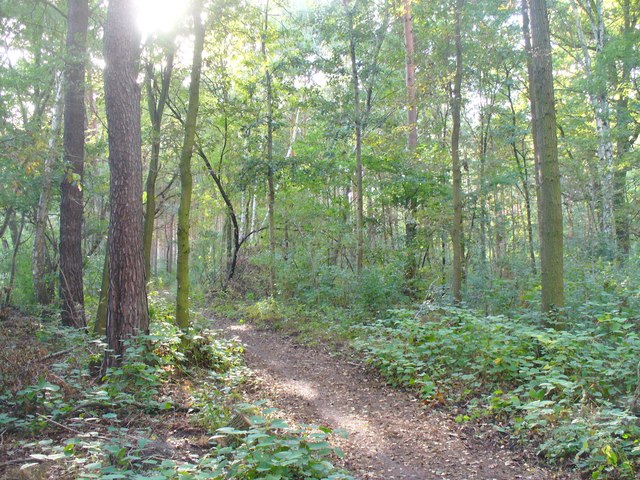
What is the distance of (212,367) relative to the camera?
23.1 ft

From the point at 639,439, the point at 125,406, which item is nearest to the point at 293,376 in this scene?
the point at 125,406

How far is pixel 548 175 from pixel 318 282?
28.9ft

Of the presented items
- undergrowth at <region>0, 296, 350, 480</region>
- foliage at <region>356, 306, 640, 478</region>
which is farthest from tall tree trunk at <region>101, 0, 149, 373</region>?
foliage at <region>356, 306, 640, 478</region>

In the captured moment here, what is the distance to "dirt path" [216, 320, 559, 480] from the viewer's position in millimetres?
4172

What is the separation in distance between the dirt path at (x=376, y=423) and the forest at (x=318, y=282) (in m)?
0.04

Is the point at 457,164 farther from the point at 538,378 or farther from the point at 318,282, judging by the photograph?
the point at 318,282

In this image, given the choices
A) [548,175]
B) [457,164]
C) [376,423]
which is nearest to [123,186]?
[376,423]

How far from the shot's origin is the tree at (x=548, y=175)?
22.8 feet

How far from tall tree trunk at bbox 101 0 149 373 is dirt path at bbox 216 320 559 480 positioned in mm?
2203

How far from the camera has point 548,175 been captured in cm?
698

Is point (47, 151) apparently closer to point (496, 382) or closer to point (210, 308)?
point (496, 382)

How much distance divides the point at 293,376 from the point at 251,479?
4705 millimetres

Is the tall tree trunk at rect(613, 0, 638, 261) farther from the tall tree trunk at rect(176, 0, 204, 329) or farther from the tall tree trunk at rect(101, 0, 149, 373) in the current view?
the tall tree trunk at rect(101, 0, 149, 373)

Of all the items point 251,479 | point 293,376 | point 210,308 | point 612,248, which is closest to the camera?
point 251,479
